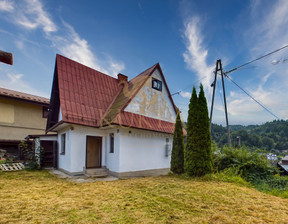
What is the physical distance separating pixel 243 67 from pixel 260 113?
16.8ft

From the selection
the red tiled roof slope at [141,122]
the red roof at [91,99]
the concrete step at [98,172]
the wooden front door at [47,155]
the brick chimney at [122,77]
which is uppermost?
the brick chimney at [122,77]

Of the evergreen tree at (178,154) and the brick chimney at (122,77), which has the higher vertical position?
the brick chimney at (122,77)

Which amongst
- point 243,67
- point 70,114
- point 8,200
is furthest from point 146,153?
point 243,67

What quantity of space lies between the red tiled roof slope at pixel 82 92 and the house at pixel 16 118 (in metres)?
5.83

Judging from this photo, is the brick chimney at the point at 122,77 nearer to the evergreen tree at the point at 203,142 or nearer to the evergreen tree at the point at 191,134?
the evergreen tree at the point at 191,134

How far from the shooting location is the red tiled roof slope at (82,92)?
7.24 meters

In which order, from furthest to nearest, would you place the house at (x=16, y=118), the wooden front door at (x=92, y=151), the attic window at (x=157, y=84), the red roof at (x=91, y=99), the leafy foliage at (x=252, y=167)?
the house at (x=16, y=118), the attic window at (x=157, y=84), the wooden front door at (x=92, y=151), the red roof at (x=91, y=99), the leafy foliage at (x=252, y=167)

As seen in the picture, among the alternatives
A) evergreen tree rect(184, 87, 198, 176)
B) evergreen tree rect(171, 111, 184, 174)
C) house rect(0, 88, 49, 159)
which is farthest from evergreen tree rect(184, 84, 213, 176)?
house rect(0, 88, 49, 159)

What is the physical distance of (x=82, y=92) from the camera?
8.34 m

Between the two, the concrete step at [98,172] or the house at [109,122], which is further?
the house at [109,122]

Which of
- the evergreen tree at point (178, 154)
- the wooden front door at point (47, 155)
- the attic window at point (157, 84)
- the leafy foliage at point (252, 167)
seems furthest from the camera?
the attic window at point (157, 84)

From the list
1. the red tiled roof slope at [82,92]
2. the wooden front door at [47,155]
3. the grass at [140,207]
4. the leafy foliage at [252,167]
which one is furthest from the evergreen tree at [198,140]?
the wooden front door at [47,155]

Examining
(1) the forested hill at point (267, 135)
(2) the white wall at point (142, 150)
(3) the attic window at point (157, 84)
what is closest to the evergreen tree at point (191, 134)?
(2) the white wall at point (142, 150)

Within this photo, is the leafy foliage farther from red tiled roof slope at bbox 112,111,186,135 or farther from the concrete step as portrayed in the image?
the concrete step
